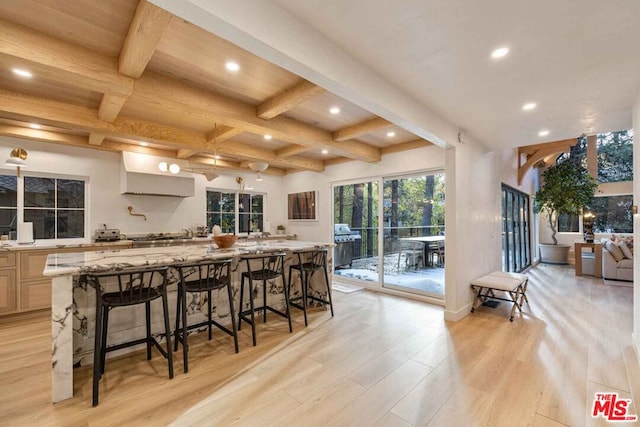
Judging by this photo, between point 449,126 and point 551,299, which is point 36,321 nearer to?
point 449,126

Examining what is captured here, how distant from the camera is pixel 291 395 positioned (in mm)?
2041

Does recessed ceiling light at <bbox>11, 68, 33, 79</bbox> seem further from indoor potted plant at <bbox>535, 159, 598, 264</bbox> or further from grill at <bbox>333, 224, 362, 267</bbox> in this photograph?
indoor potted plant at <bbox>535, 159, 598, 264</bbox>

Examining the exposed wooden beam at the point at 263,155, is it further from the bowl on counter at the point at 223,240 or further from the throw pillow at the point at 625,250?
the throw pillow at the point at 625,250

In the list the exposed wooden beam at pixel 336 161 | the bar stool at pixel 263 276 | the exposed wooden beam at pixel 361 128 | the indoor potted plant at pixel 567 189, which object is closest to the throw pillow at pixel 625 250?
the indoor potted plant at pixel 567 189

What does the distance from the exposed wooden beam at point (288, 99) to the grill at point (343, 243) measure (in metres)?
3.18

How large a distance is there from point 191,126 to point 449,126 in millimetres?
3344

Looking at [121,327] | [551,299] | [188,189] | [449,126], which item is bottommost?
[551,299]

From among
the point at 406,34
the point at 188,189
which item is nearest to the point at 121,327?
the point at 188,189

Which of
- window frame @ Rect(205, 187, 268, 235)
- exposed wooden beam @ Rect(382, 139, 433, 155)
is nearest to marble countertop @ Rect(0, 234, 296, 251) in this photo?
window frame @ Rect(205, 187, 268, 235)

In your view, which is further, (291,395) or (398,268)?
(398,268)

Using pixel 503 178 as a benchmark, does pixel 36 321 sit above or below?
below

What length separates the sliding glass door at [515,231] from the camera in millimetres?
5672

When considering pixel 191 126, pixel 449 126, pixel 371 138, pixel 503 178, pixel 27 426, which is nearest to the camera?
pixel 27 426

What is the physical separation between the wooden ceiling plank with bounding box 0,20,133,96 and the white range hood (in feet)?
8.09
